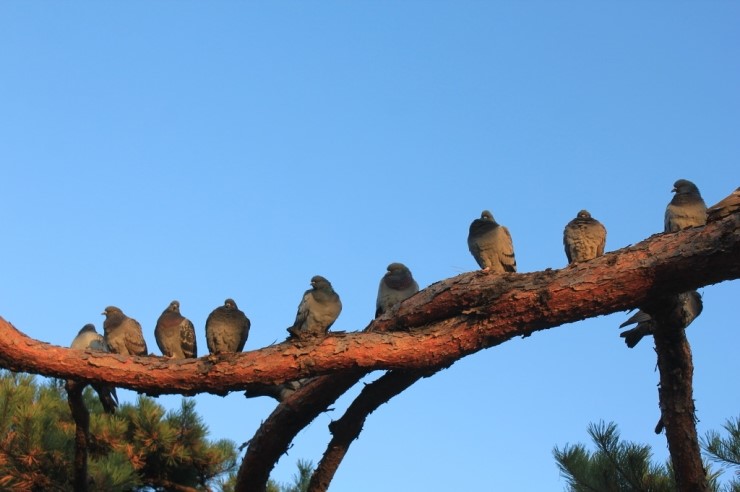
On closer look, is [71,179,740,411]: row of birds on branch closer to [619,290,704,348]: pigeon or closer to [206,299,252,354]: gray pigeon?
[206,299,252,354]: gray pigeon

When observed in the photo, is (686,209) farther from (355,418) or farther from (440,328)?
(355,418)

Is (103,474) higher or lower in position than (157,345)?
lower

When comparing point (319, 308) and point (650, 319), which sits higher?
point (319, 308)

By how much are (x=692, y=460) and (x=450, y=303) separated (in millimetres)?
2155

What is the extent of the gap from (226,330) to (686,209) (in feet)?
13.9

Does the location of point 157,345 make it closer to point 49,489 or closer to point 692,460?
point 49,489

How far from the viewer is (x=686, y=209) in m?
7.79

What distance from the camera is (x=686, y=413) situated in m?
6.70

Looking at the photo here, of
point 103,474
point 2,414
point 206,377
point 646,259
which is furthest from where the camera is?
point 2,414

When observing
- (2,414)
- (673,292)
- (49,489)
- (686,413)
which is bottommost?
(49,489)

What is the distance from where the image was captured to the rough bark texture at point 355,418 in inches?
279

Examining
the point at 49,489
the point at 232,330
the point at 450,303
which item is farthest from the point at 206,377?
the point at 49,489

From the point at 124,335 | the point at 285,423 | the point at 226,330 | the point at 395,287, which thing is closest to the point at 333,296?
the point at 395,287

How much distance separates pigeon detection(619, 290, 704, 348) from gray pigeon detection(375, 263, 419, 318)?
2.13 m
